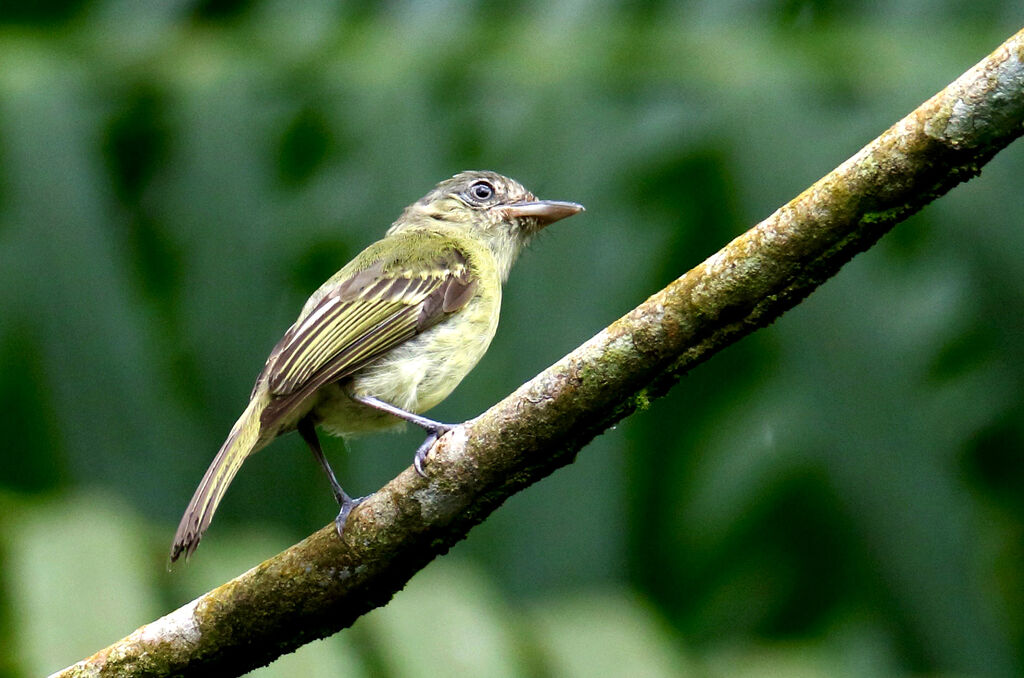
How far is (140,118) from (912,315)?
2765mm

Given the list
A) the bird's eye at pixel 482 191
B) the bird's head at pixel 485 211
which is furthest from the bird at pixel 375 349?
the bird's eye at pixel 482 191

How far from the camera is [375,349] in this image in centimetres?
356

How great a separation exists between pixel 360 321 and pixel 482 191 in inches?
47.7

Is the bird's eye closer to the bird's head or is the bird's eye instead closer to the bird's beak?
the bird's head

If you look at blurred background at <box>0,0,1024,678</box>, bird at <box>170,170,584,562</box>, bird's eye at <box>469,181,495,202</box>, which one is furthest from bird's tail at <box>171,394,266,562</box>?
bird's eye at <box>469,181,495,202</box>

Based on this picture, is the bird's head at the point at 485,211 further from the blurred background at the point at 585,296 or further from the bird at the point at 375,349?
the bird at the point at 375,349

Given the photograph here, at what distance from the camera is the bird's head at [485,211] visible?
450 centimetres

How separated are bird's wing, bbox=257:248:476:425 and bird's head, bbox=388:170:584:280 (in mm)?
527

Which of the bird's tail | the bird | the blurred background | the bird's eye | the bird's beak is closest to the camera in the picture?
the bird's tail

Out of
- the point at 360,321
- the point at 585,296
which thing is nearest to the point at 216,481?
the point at 360,321

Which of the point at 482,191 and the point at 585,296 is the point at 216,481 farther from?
the point at 482,191

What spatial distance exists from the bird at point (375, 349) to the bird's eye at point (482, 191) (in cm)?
48

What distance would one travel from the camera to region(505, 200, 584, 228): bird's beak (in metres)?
4.12

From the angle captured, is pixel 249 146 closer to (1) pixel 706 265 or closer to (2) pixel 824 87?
(2) pixel 824 87
